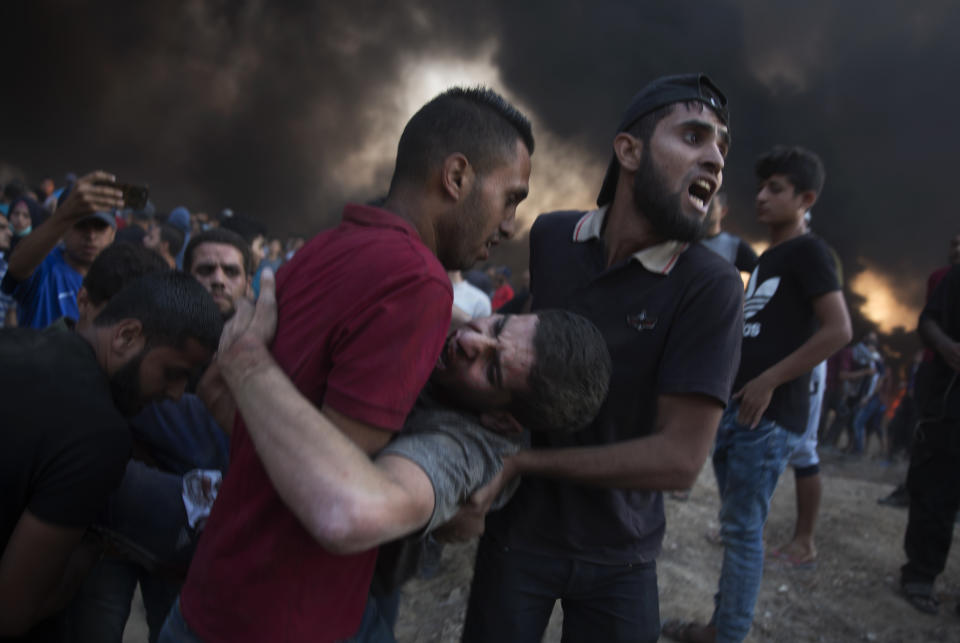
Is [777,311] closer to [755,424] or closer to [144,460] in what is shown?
[755,424]

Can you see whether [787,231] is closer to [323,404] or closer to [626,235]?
[626,235]

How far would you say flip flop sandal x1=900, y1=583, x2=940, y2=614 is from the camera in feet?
12.8

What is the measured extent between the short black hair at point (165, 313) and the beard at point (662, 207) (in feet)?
4.96

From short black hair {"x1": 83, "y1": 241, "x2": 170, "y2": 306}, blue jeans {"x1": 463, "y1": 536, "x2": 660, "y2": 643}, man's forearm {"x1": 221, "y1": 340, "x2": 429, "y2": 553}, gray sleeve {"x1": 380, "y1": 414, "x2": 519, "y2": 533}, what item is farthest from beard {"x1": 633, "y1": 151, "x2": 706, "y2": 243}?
short black hair {"x1": 83, "y1": 241, "x2": 170, "y2": 306}

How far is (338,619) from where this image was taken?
4.12 feet

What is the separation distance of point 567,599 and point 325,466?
1.25 meters

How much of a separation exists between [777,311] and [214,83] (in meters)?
14.4

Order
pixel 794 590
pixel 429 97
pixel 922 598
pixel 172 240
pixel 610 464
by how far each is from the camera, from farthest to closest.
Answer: pixel 429 97, pixel 172 240, pixel 794 590, pixel 922 598, pixel 610 464

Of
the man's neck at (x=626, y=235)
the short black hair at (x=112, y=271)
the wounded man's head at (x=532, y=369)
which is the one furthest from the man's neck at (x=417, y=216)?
the short black hair at (x=112, y=271)

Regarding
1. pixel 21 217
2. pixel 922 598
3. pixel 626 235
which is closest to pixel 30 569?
pixel 626 235

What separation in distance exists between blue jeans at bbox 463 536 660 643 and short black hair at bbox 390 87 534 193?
124cm

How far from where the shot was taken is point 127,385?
1.82m

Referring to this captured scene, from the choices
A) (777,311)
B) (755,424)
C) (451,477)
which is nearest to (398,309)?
(451,477)

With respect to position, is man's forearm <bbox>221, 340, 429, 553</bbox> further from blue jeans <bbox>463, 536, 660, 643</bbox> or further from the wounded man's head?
blue jeans <bbox>463, 536, 660, 643</bbox>
